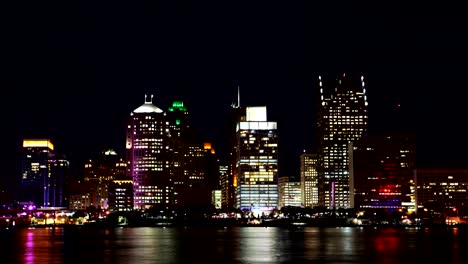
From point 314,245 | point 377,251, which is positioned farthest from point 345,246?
point 377,251

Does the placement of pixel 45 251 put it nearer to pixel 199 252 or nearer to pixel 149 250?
pixel 149 250

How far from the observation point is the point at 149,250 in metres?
118

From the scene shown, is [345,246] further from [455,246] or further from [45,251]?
[45,251]

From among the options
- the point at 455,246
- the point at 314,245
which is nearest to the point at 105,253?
the point at 314,245

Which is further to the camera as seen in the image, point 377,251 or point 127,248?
point 127,248

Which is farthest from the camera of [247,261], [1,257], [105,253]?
[105,253]

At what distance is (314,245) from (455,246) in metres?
22.4

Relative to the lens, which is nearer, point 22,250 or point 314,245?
point 22,250

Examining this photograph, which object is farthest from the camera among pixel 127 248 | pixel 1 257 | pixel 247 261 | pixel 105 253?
pixel 127 248

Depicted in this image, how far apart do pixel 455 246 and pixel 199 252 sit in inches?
1635

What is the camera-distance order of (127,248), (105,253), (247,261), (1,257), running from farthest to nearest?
(127,248)
(105,253)
(1,257)
(247,261)

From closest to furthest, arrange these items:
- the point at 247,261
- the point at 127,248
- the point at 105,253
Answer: the point at 247,261
the point at 105,253
the point at 127,248

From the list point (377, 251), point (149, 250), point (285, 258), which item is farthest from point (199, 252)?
point (377, 251)

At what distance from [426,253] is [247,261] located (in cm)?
2780
